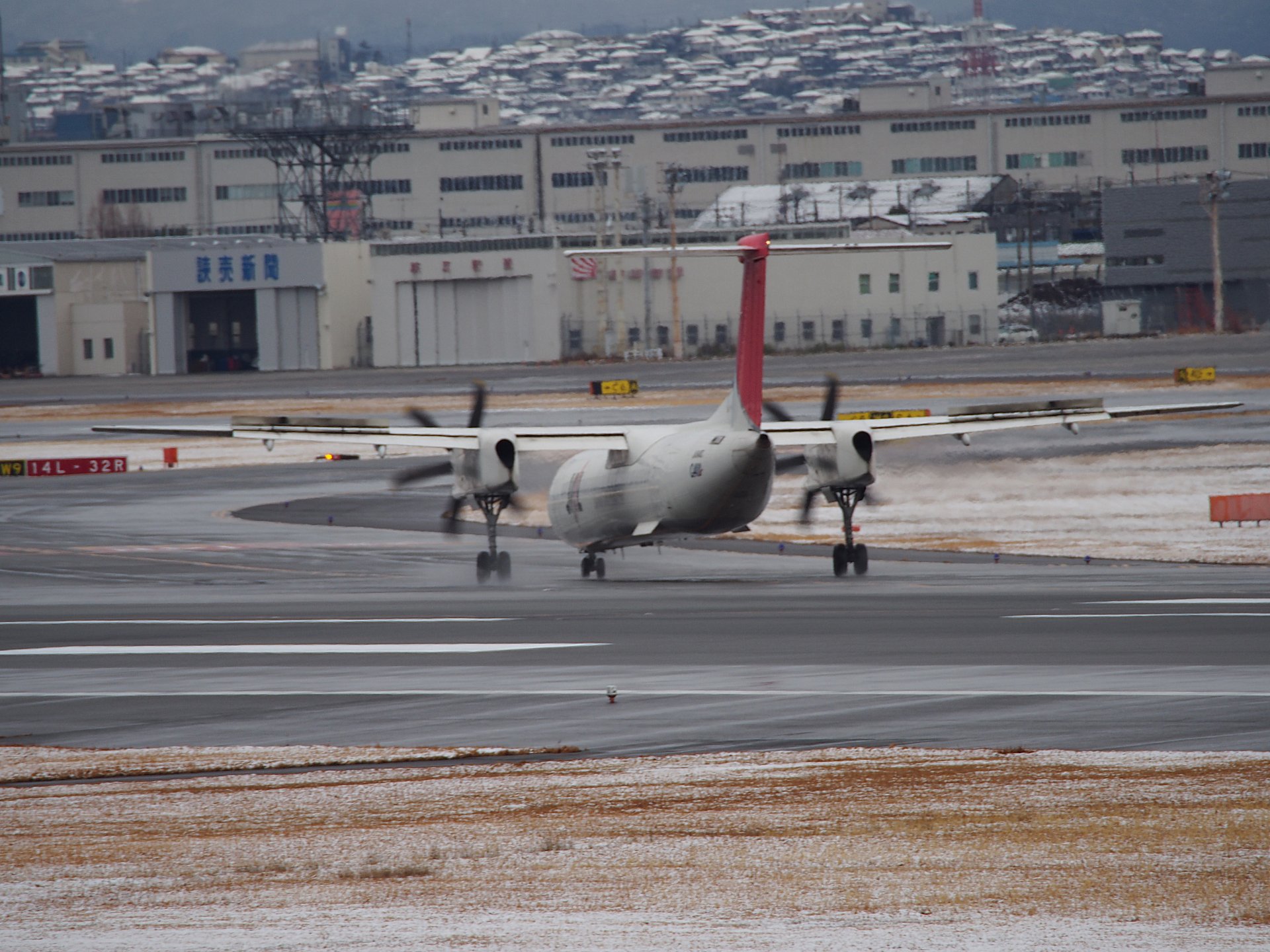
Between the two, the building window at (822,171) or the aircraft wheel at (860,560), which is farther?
the building window at (822,171)

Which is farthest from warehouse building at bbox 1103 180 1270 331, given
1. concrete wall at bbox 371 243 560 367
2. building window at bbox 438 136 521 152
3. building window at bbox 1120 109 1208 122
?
building window at bbox 438 136 521 152

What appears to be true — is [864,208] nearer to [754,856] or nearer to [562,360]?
[562,360]

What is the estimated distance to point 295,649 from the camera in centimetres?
2702

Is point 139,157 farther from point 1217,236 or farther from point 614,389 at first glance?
point 1217,236

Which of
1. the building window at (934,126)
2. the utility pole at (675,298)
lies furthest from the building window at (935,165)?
the utility pole at (675,298)

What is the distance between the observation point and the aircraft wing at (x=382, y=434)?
125ft

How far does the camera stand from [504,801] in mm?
14984

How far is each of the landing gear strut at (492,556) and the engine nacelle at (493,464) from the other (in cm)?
37

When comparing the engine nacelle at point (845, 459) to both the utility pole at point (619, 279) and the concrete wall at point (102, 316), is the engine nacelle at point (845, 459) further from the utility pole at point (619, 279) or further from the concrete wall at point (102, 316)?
the concrete wall at point (102, 316)

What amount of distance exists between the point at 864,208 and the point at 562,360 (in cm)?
4103

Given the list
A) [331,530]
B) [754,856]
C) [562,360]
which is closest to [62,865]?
[754,856]

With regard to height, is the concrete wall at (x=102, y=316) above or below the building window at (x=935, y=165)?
below

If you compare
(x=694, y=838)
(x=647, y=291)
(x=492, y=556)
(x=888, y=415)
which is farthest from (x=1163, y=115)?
(x=694, y=838)

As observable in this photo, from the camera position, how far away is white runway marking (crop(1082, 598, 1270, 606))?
29469 mm
